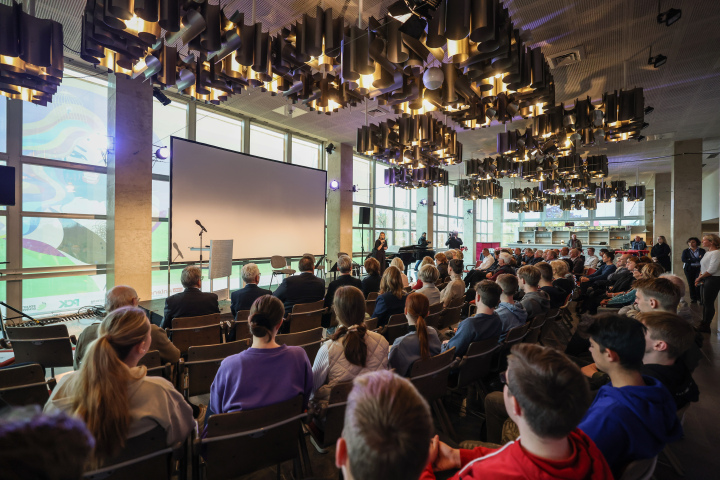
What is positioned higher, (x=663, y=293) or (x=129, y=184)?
(x=129, y=184)

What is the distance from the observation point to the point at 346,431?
0.85 meters

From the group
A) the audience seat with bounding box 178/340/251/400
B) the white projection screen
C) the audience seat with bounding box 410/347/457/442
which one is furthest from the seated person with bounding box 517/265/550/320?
the white projection screen

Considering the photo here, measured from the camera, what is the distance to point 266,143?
36.3ft

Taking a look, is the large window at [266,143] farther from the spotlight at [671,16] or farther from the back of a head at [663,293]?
the back of a head at [663,293]

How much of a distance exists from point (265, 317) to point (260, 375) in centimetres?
35

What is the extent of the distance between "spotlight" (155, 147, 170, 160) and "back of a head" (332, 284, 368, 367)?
23.5 feet

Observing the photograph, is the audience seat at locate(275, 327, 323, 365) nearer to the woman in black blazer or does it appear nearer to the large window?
the large window

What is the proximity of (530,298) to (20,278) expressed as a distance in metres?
8.87

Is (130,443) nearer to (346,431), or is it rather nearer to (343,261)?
(346,431)

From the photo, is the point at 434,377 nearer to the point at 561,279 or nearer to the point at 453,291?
the point at 453,291

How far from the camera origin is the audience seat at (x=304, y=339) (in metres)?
2.98

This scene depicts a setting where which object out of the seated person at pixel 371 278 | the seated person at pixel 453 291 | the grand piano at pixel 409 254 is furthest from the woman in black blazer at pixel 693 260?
the seated person at pixel 371 278

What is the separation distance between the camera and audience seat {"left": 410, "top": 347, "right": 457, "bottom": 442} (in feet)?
8.07

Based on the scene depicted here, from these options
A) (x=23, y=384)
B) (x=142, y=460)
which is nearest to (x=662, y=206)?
(x=142, y=460)
